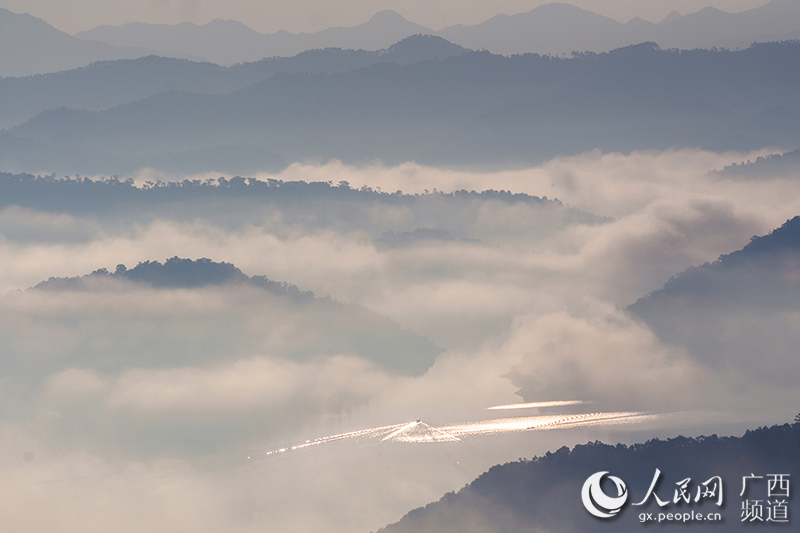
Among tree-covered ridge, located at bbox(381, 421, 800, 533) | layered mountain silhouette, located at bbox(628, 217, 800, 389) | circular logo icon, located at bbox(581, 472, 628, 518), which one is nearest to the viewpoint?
circular logo icon, located at bbox(581, 472, 628, 518)

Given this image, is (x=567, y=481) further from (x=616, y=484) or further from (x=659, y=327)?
(x=659, y=327)

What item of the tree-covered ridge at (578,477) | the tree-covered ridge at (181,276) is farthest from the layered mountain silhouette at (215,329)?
the tree-covered ridge at (578,477)

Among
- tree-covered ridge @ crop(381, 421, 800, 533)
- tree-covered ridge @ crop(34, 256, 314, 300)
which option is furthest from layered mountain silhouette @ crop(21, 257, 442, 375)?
tree-covered ridge @ crop(381, 421, 800, 533)

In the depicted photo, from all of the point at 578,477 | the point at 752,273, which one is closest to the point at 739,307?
the point at 752,273

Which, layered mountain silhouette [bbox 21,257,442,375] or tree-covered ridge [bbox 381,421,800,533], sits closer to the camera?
tree-covered ridge [bbox 381,421,800,533]

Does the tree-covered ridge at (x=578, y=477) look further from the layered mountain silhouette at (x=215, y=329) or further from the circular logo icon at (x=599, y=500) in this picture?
the layered mountain silhouette at (x=215, y=329)

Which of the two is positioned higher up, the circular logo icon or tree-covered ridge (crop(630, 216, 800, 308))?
tree-covered ridge (crop(630, 216, 800, 308))

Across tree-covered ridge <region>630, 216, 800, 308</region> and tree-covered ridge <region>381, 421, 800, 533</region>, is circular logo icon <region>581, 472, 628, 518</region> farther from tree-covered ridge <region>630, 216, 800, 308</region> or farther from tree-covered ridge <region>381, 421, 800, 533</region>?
tree-covered ridge <region>630, 216, 800, 308</region>

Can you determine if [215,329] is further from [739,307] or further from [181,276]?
[739,307]
